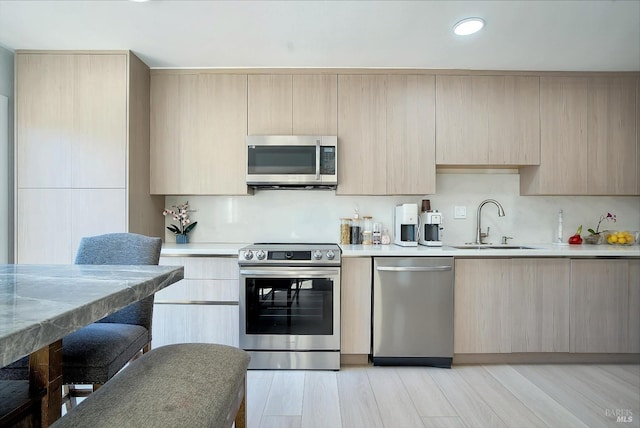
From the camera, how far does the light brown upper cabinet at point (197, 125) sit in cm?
286

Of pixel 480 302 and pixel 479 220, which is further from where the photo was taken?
pixel 479 220

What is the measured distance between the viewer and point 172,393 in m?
0.88

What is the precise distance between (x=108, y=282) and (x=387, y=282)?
6.30 ft

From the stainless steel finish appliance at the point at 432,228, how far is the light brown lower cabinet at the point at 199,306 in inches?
62.5

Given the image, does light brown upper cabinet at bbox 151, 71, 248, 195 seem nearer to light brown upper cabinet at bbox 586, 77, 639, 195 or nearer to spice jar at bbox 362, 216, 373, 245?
spice jar at bbox 362, 216, 373, 245

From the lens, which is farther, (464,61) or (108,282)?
(464,61)

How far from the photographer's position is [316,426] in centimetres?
184

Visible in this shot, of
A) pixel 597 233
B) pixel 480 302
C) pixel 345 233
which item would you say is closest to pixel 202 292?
pixel 345 233

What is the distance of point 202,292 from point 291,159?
4.07ft

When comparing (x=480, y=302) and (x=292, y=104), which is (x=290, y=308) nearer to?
(x=480, y=302)

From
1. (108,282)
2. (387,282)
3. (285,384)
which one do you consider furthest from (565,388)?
(108,282)

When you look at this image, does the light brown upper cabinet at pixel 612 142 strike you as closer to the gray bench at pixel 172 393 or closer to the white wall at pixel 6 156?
the gray bench at pixel 172 393

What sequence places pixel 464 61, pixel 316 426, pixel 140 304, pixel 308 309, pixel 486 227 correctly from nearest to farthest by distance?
pixel 140 304
pixel 316 426
pixel 308 309
pixel 464 61
pixel 486 227

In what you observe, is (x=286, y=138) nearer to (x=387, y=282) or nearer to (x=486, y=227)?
(x=387, y=282)
